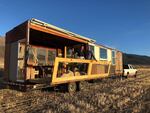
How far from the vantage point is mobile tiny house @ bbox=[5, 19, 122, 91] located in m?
9.37

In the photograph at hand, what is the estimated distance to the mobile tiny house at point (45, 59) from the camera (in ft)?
30.7

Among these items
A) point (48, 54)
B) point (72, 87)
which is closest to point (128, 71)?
point (48, 54)

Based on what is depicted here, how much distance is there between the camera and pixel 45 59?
14.1 m

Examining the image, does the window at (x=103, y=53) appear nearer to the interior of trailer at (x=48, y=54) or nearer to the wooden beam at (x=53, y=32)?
the interior of trailer at (x=48, y=54)

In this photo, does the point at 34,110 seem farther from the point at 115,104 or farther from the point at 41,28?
the point at 41,28

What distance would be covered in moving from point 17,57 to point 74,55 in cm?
511

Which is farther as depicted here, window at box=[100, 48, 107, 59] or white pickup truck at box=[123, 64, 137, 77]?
white pickup truck at box=[123, 64, 137, 77]

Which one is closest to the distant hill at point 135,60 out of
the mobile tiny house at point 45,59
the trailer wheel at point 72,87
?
the mobile tiny house at point 45,59

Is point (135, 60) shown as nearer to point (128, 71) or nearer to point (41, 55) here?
point (128, 71)

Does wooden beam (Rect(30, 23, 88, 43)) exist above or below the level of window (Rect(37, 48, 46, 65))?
above

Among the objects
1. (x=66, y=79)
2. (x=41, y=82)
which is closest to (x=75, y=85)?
(x=66, y=79)

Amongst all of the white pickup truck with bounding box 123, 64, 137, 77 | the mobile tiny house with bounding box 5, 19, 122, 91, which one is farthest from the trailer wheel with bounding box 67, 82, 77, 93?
the white pickup truck with bounding box 123, 64, 137, 77

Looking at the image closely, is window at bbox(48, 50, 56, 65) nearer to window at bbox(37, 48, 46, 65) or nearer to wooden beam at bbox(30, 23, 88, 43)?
window at bbox(37, 48, 46, 65)

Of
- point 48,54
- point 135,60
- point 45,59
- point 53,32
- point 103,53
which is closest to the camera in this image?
point 53,32
